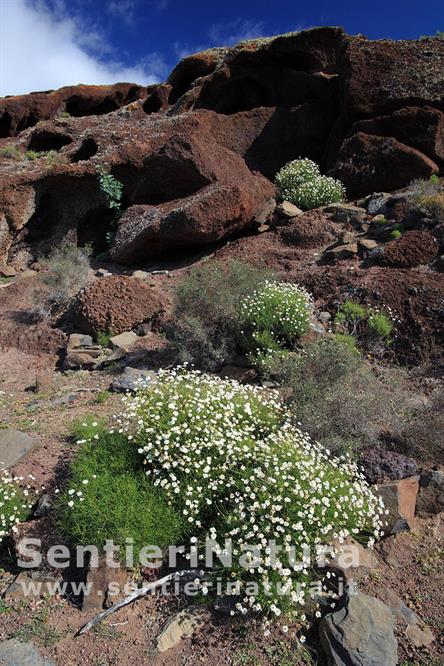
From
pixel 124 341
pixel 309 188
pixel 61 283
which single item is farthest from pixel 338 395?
pixel 309 188

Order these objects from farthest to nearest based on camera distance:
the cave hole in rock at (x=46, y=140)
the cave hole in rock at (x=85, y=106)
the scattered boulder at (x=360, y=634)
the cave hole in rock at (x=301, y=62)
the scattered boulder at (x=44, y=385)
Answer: the cave hole in rock at (x=85, y=106) < the cave hole in rock at (x=301, y=62) < the cave hole in rock at (x=46, y=140) < the scattered boulder at (x=44, y=385) < the scattered boulder at (x=360, y=634)

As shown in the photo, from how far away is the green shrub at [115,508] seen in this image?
332cm

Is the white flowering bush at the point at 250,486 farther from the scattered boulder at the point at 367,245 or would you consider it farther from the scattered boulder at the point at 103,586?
the scattered boulder at the point at 367,245

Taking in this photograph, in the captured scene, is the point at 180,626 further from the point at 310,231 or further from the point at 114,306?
the point at 310,231

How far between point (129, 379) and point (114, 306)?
1872 millimetres

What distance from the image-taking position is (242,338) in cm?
589

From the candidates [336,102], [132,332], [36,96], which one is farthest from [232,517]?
[36,96]

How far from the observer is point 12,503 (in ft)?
12.1

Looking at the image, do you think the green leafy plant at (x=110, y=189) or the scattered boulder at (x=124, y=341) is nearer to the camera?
the scattered boulder at (x=124, y=341)

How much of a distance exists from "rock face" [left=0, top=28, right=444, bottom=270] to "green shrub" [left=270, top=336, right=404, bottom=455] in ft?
14.0

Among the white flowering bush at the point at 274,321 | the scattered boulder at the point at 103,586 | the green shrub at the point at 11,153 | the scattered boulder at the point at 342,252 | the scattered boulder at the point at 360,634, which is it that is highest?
the green shrub at the point at 11,153

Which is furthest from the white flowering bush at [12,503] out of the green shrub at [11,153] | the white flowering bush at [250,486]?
the green shrub at [11,153]

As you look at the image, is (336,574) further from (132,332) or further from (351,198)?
(351,198)

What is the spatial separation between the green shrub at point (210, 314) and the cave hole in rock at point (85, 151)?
6195 millimetres
